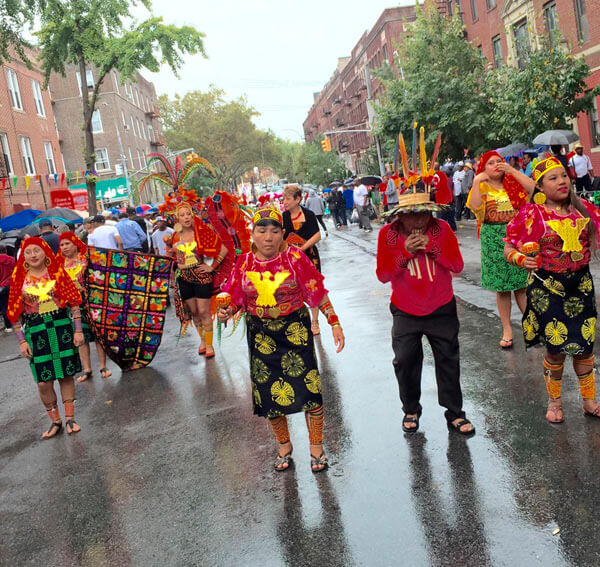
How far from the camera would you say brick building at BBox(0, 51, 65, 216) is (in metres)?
27.6

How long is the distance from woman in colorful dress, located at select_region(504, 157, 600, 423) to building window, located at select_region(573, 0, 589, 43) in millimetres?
21466

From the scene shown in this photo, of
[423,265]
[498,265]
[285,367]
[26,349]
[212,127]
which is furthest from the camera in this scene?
[212,127]

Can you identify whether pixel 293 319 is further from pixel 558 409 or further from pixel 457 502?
pixel 558 409

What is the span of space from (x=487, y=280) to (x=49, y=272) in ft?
13.9

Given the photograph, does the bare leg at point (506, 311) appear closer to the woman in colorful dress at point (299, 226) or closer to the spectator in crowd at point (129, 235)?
the woman in colorful dress at point (299, 226)

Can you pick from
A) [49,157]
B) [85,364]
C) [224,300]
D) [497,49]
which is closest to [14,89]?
[49,157]

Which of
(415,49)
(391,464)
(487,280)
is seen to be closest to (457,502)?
(391,464)

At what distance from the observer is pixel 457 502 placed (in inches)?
146

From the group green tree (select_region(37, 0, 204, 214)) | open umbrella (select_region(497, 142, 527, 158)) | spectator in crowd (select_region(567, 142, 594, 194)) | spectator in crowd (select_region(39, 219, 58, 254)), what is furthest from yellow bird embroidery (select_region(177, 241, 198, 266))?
green tree (select_region(37, 0, 204, 214))

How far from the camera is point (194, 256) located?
7711 mm

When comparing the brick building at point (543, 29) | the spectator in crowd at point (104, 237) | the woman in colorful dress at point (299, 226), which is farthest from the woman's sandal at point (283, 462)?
the brick building at point (543, 29)

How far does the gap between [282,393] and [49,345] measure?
274cm

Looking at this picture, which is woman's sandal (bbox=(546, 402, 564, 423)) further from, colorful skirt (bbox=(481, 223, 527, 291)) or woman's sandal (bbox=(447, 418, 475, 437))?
colorful skirt (bbox=(481, 223, 527, 291))

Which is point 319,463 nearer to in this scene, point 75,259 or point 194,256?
point 194,256
